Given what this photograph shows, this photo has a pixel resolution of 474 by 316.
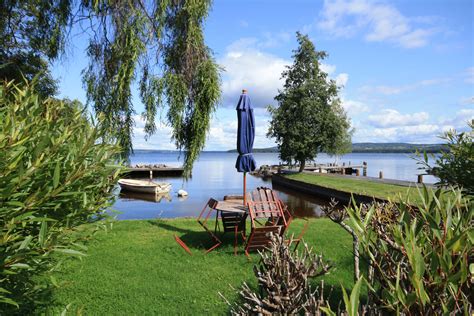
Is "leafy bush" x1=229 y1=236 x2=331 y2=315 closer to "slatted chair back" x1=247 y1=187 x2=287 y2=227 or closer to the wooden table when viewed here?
"slatted chair back" x1=247 y1=187 x2=287 y2=227

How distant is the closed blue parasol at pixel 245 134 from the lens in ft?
27.1

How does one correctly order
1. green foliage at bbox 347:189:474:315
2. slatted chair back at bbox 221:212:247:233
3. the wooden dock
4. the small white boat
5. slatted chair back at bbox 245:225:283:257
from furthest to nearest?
the wooden dock < the small white boat < slatted chair back at bbox 221:212:247:233 < slatted chair back at bbox 245:225:283:257 < green foliage at bbox 347:189:474:315

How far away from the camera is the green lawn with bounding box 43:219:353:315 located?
4.75 m

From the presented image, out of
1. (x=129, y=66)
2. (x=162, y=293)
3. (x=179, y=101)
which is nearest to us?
(x=162, y=293)

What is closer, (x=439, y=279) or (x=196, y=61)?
(x=439, y=279)

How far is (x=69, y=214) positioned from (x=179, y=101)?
16.4 ft

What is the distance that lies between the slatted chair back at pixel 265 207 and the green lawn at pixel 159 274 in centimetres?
93

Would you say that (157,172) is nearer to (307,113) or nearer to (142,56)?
(307,113)

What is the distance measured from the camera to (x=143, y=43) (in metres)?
6.95

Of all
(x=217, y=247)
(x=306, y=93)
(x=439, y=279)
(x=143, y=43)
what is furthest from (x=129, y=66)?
(x=306, y=93)

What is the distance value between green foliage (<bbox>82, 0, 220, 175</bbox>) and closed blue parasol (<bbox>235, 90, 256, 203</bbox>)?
104cm

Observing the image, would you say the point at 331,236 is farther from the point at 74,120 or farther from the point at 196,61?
the point at 74,120

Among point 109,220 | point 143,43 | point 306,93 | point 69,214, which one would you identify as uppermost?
point 306,93

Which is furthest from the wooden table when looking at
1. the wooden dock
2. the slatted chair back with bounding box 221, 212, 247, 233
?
the wooden dock
